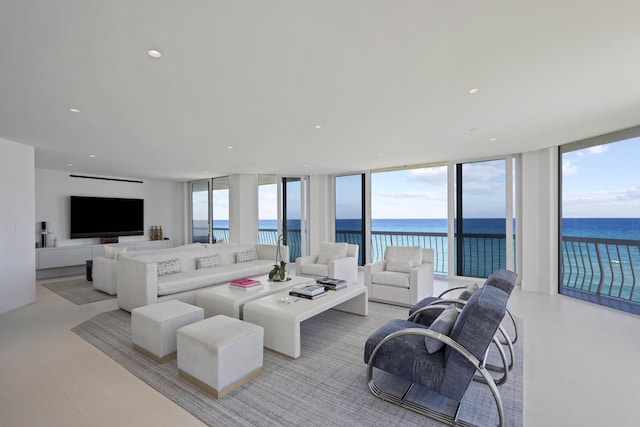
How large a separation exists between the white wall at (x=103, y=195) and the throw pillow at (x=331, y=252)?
479cm

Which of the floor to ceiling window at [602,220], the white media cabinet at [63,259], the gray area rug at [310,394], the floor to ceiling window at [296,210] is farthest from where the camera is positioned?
the floor to ceiling window at [296,210]

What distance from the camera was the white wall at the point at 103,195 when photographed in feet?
22.5

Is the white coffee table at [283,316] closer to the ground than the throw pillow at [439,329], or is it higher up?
closer to the ground

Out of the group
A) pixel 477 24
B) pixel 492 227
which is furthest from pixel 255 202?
pixel 477 24

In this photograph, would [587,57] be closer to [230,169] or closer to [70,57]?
[70,57]

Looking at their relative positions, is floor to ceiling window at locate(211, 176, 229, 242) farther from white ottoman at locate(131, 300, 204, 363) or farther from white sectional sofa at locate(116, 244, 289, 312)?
white ottoman at locate(131, 300, 204, 363)

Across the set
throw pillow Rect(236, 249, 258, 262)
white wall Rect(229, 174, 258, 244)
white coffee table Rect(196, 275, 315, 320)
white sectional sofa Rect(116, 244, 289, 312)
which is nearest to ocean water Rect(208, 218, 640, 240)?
white wall Rect(229, 174, 258, 244)

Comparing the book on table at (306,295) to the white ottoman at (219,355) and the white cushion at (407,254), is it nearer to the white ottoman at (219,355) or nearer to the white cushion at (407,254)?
the white ottoman at (219,355)

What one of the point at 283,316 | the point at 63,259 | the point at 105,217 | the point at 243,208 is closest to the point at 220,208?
the point at 243,208

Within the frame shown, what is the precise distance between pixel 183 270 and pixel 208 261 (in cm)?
44

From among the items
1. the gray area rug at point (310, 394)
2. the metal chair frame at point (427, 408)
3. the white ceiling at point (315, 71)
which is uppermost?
the white ceiling at point (315, 71)

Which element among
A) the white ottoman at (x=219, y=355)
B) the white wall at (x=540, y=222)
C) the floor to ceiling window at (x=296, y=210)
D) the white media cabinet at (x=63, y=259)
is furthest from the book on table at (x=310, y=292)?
the white media cabinet at (x=63, y=259)

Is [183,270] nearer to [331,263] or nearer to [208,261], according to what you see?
[208,261]

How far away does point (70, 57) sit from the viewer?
208 cm
